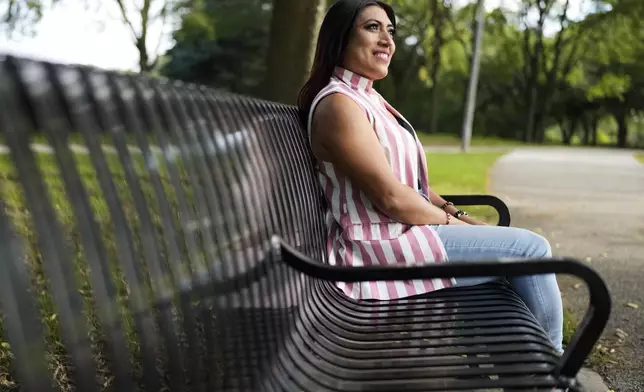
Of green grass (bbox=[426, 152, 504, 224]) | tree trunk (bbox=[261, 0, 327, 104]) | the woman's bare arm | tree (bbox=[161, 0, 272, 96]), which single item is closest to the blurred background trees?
tree (bbox=[161, 0, 272, 96])

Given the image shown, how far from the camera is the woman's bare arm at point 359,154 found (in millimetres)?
2512

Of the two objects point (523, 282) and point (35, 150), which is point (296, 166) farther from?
point (35, 150)

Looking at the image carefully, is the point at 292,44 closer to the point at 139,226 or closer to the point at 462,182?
the point at 139,226

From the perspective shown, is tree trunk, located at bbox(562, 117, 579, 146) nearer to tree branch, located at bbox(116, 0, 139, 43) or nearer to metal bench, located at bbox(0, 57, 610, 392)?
tree branch, located at bbox(116, 0, 139, 43)

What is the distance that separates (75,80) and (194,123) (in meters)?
0.52

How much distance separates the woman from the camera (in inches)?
100

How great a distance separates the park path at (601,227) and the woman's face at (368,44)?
5.97 ft

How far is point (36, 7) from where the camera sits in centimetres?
2117

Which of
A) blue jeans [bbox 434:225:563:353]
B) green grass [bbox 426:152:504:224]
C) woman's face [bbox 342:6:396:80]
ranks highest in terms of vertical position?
woman's face [bbox 342:6:396:80]

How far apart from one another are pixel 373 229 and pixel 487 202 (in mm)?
979

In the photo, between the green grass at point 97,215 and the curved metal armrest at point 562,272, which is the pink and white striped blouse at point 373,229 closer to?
the curved metal armrest at point 562,272

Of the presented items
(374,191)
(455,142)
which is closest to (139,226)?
(374,191)

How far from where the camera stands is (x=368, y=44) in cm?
289

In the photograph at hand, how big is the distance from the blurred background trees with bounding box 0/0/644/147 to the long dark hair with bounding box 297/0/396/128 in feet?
62.3
